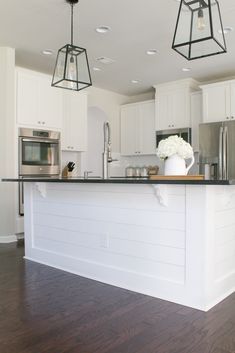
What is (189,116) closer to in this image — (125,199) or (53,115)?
(53,115)

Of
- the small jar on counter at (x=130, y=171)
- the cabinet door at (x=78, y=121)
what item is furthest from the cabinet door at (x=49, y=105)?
the small jar on counter at (x=130, y=171)

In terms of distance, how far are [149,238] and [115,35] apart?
278cm

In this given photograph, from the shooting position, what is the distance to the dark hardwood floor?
1896 millimetres

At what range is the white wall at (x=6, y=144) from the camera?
4.74 meters

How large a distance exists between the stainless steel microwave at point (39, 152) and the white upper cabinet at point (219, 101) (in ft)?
8.30

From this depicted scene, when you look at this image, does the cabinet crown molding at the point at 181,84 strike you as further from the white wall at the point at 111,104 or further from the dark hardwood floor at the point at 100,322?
Answer: the dark hardwood floor at the point at 100,322

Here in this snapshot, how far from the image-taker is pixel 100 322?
7.22 feet

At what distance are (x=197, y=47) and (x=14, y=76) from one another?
10.2ft

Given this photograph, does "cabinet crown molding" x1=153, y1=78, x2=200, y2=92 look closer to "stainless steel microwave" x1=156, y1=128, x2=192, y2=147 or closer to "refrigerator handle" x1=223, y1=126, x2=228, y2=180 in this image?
"stainless steel microwave" x1=156, y1=128, x2=192, y2=147

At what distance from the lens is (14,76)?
4.90 m

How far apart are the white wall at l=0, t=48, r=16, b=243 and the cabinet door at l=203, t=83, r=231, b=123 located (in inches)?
122

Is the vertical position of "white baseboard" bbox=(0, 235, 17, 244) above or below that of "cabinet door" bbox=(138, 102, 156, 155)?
below

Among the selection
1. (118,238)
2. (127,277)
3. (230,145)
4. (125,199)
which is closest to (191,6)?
(125,199)

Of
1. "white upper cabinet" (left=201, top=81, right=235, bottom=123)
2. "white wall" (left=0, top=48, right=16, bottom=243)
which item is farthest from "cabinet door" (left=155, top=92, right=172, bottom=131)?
"white wall" (left=0, top=48, right=16, bottom=243)
